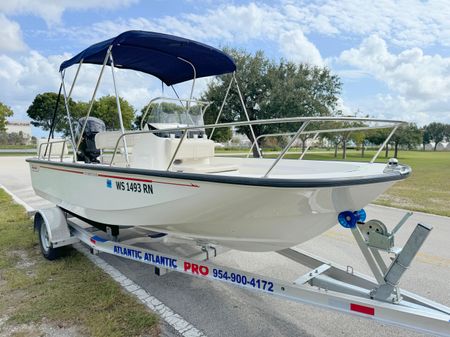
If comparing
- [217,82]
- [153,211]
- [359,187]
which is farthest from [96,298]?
[217,82]

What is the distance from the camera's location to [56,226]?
4.43 meters

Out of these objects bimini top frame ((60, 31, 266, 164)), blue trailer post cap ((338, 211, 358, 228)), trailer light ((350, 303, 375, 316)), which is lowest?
trailer light ((350, 303, 375, 316))

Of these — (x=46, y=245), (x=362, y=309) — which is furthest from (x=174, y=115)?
(x=362, y=309)

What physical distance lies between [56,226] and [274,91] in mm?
19168

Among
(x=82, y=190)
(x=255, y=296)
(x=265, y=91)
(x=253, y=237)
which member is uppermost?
(x=265, y=91)

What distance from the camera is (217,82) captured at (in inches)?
900

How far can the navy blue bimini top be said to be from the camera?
12.9 ft

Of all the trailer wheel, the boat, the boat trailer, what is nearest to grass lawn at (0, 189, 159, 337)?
the trailer wheel

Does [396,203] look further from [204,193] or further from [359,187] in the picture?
[204,193]

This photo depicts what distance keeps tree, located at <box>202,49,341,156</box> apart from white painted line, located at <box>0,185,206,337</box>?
1700 centimetres

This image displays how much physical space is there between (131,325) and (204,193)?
133 centimetres

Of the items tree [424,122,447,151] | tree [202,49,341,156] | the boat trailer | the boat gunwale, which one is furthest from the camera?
tree [424,122,447,151]

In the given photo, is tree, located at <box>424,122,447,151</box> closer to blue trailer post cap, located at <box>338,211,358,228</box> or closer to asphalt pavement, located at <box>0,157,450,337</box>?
asphalt pavement, located at <box>0,157,450,337</box>

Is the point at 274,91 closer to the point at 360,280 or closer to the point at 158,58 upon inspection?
the point at 158,58
